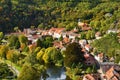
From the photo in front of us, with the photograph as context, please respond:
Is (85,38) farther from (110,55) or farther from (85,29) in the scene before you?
(110,55)

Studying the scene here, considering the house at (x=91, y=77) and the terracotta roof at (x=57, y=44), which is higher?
the house at (x=91, y=77)

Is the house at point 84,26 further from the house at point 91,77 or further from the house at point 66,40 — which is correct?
the house at point 91,77

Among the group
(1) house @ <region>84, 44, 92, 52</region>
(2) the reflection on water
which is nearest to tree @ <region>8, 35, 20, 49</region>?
(1) house @ <region>84, 44, 92, 52</region>

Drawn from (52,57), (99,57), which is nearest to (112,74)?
(99,57)

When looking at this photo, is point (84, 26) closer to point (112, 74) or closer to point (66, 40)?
point (66, 40)

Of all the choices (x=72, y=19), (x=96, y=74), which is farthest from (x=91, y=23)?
(x=96, y=74)

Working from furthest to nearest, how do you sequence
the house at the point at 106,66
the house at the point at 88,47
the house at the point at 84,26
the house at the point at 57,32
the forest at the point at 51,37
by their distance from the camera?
A: the house at the point at 84,26, the house at the point at 57,32, the house at the point at 88,47, the forest at the point at 51,37, the house at the point at 106,66

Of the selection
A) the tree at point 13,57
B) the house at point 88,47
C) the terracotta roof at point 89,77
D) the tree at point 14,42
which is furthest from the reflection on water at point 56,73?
the tree at point 14,42
